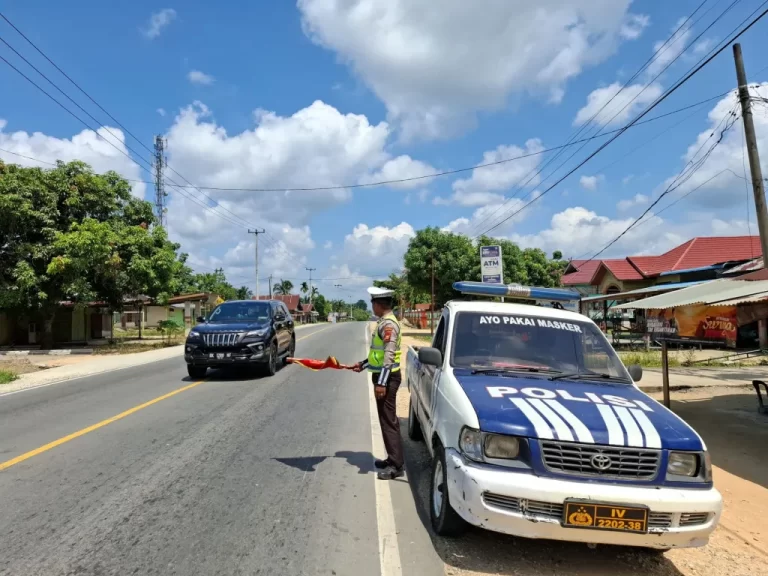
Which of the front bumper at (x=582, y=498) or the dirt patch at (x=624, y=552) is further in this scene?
the dirt patch at (x=624, y=552)

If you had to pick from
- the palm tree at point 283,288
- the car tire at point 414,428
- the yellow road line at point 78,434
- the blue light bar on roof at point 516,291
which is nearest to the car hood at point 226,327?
the yellow road line at point 78,434

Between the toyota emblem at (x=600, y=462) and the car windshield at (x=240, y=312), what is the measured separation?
35.2 feet

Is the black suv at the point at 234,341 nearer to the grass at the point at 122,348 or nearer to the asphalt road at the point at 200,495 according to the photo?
the asphalt road at the point at 200,495

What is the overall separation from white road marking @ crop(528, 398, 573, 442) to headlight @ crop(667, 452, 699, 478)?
0.68 m

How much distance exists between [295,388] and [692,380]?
32.7ft

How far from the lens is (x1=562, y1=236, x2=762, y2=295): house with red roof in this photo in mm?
26531

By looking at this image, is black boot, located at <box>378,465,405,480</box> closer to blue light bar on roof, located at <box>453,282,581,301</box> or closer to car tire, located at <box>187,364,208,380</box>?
blue light bar on roof, located at <box>453,282,581,301</box>

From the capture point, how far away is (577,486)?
3.39 meters

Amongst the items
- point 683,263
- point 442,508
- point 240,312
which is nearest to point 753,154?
point 442,508

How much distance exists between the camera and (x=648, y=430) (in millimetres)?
3570

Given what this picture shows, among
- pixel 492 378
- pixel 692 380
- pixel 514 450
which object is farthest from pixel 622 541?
pixel 692 380

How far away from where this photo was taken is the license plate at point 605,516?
11.0ft

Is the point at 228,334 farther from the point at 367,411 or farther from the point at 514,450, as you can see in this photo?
the point at 514,450

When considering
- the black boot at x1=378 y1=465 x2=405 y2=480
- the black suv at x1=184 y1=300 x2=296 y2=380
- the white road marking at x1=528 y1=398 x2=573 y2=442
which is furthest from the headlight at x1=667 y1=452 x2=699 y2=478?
the black suv at x1=184 y1=300 x2=296 y2=380
